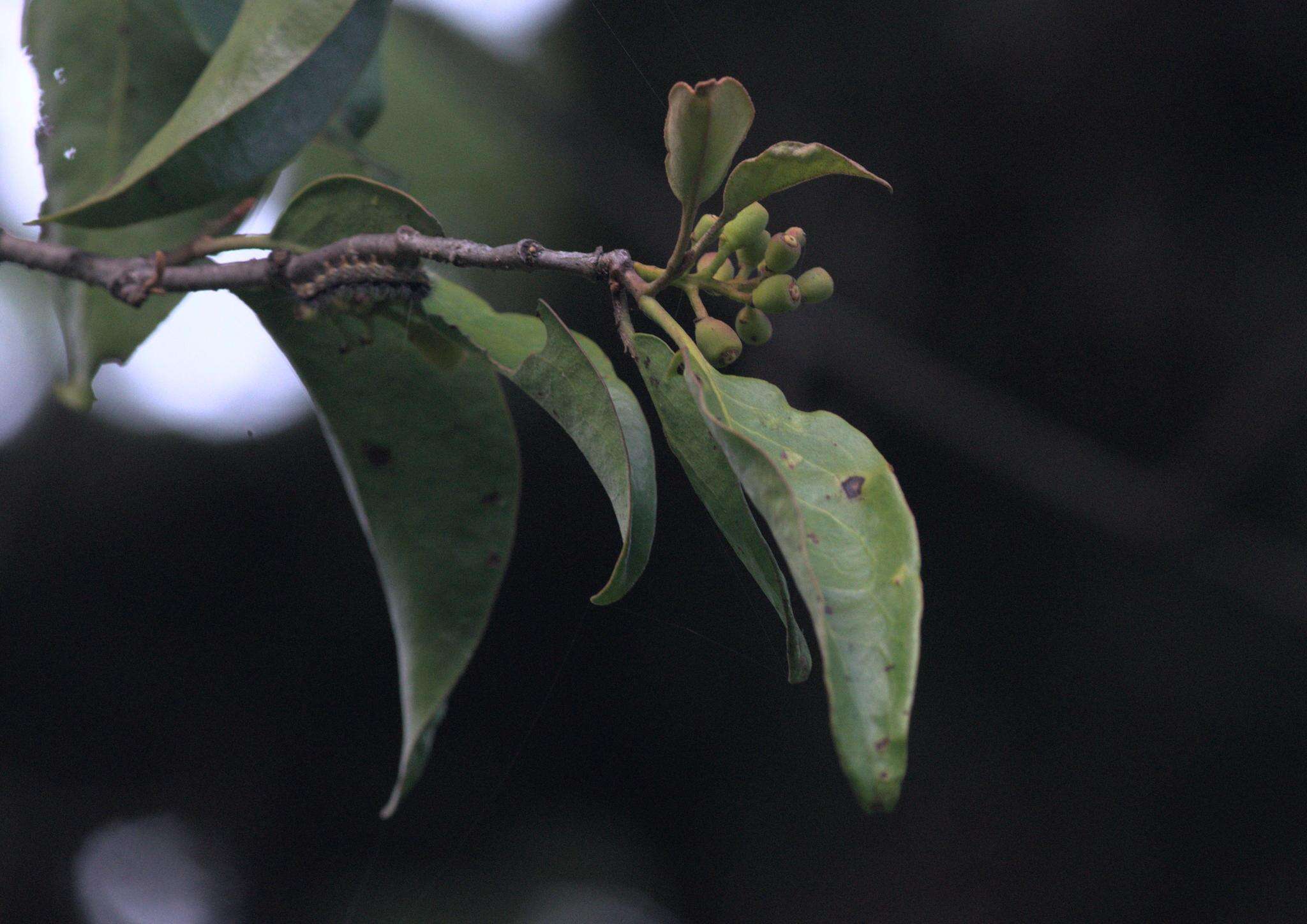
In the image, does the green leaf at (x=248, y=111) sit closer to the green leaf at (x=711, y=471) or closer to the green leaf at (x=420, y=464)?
the green leaf at (x=420, y=464)

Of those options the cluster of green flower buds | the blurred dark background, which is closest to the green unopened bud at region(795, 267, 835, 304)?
the cluster of green flower buds

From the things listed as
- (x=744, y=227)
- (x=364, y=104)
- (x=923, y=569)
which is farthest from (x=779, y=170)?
(x=923, y=569)

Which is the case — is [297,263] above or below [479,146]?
above

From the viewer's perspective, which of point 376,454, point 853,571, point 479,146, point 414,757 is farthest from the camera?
point 479,146

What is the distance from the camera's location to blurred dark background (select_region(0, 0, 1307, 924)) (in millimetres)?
1227

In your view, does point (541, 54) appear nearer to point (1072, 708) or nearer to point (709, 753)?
point (709, 753)

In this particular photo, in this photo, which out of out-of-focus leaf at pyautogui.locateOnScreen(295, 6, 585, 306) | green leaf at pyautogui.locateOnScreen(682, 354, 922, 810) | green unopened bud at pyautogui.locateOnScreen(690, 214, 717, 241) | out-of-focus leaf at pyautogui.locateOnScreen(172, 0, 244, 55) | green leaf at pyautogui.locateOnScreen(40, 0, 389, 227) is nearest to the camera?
green leaf at pyautogui.locateOnScreen(682, 354, 922, 810)

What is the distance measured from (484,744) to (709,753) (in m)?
0.37

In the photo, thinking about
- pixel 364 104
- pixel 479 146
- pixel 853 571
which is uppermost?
pixel 853 571

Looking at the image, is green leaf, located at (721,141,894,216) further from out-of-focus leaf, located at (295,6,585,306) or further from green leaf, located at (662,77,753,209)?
out-of-focus leaf, located at (295,6,585,306)

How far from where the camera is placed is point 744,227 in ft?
1.21

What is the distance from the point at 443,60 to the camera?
1210mm

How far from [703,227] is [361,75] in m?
0.33

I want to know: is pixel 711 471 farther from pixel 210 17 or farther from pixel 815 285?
pixel 210 17
